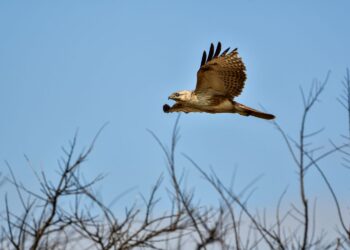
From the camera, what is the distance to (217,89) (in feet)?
34.7

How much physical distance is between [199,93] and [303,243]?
6240mm

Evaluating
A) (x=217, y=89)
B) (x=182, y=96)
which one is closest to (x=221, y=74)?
(x=217, y=89)

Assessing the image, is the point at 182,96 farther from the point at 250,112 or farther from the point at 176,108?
the point at 250,112

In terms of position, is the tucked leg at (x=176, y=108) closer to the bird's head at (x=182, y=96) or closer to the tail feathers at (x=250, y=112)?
the bird's head at (x=182, y=96)

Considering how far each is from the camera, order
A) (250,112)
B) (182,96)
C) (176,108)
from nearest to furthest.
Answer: (250,112)
(182,96)
(176,108)

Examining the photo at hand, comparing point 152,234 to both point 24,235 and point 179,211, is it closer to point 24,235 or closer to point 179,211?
point 179,211

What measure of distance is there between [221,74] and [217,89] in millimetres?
271

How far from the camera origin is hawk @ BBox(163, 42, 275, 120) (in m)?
10.3

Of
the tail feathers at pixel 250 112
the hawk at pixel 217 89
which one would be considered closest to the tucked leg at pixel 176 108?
the hawk at pixel 217 89

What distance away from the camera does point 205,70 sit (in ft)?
33.9

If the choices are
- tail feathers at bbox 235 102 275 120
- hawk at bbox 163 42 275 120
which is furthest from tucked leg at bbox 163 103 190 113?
tail feathers at bbox 235 102 275 120

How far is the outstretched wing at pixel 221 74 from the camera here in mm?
10305

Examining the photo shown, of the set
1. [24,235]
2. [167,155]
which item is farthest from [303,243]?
[24,235]

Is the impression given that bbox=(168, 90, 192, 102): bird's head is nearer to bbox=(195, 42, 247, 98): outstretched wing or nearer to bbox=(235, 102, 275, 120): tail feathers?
bbox=(195, 42, 247, 98): outstretched wing
